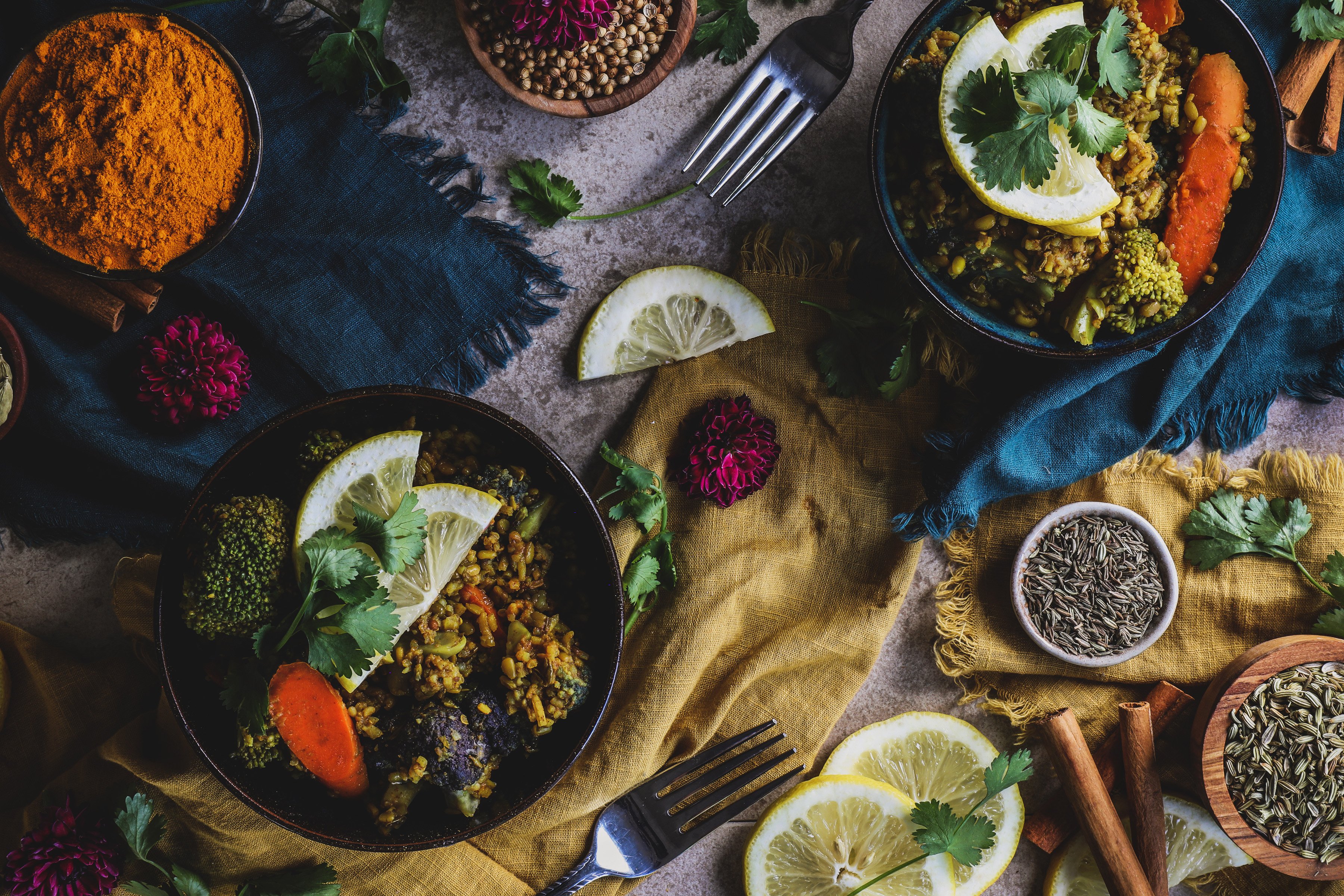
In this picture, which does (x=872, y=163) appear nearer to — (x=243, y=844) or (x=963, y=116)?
(x=963, y=116)

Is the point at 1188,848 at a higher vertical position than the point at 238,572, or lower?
lower

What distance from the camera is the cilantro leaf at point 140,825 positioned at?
7.07 ft

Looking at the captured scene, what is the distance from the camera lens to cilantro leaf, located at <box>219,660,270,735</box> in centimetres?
192

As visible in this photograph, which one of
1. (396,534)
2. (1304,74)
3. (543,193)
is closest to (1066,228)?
(1304,74)

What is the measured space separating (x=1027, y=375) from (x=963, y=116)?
0.78m

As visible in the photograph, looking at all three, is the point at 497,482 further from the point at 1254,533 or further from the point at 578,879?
the point at 1254,533

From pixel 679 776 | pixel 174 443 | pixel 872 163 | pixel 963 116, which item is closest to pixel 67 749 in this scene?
pixel 174 443

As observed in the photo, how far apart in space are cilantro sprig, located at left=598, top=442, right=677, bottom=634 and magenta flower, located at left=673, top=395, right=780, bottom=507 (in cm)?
12

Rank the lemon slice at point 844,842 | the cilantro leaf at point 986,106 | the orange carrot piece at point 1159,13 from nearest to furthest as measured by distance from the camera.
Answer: the cilantro leaf at point 986,106, the orange carrot piece at point 1159,13, the lemon slice at point 844,842

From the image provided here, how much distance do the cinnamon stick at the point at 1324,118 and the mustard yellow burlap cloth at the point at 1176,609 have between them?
863mm

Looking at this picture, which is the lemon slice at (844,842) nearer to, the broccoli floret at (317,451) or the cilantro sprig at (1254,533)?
the cilantro sprig at (1254,533)

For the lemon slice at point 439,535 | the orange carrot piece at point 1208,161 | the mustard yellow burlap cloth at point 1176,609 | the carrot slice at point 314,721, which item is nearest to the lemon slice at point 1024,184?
the orange carrot piece at point 1208,161

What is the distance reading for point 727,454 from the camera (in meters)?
2.41

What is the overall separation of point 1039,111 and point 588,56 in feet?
3.64
